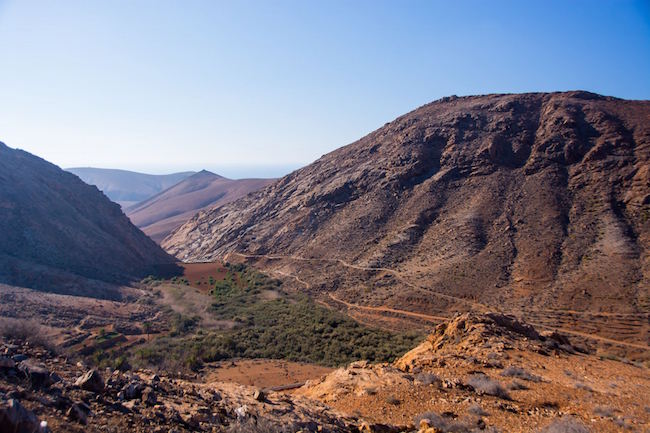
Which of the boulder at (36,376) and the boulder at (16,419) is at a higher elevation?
the boulder at (16,419)

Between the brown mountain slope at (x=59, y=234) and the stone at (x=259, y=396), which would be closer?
the stone at (x=259, y=396)

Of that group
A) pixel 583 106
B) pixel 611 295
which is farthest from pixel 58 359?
pixel 583 106

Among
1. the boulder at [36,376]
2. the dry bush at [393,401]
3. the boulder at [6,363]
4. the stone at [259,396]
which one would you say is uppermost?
the boulder at [6,363]

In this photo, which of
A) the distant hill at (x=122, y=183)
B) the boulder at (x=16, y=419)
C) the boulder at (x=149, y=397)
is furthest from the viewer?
the distant hill at (x=122, y=183)

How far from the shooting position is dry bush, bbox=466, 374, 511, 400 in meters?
8.92

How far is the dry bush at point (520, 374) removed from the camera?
10.00 m

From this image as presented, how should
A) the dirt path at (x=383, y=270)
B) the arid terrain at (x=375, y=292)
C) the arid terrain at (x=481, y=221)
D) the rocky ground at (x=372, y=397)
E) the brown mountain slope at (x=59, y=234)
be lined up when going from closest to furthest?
the rocky ground at (x=372, y=397)
the arid terrain at (x=375, y=292)
the arid terrain at (x=481, y=221)
the dirt path at (x=383, y=270)
the brown mountain slope at (x=59, y=234)

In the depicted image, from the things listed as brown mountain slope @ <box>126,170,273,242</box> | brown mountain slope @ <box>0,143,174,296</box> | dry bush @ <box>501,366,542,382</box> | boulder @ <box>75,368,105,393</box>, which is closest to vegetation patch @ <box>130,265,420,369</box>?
dry bush @ <box>501,366,542,382</box>

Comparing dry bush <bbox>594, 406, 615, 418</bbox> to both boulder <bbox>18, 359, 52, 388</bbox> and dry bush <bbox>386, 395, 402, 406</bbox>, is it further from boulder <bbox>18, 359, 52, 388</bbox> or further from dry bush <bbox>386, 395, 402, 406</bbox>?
boulder <bbox>18, 359, 52, 388</bbox>

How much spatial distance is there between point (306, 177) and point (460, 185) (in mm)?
20974

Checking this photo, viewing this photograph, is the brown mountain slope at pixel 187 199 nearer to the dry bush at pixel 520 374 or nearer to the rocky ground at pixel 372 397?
the rocky ground at pixel 372 397

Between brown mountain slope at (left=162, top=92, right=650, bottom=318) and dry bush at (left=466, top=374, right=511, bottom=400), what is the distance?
52.8 feet

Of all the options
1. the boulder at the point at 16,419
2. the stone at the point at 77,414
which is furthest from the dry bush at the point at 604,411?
the boulder at the point at 16,419

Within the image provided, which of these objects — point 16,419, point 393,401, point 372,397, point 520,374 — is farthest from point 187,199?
point 16,419
